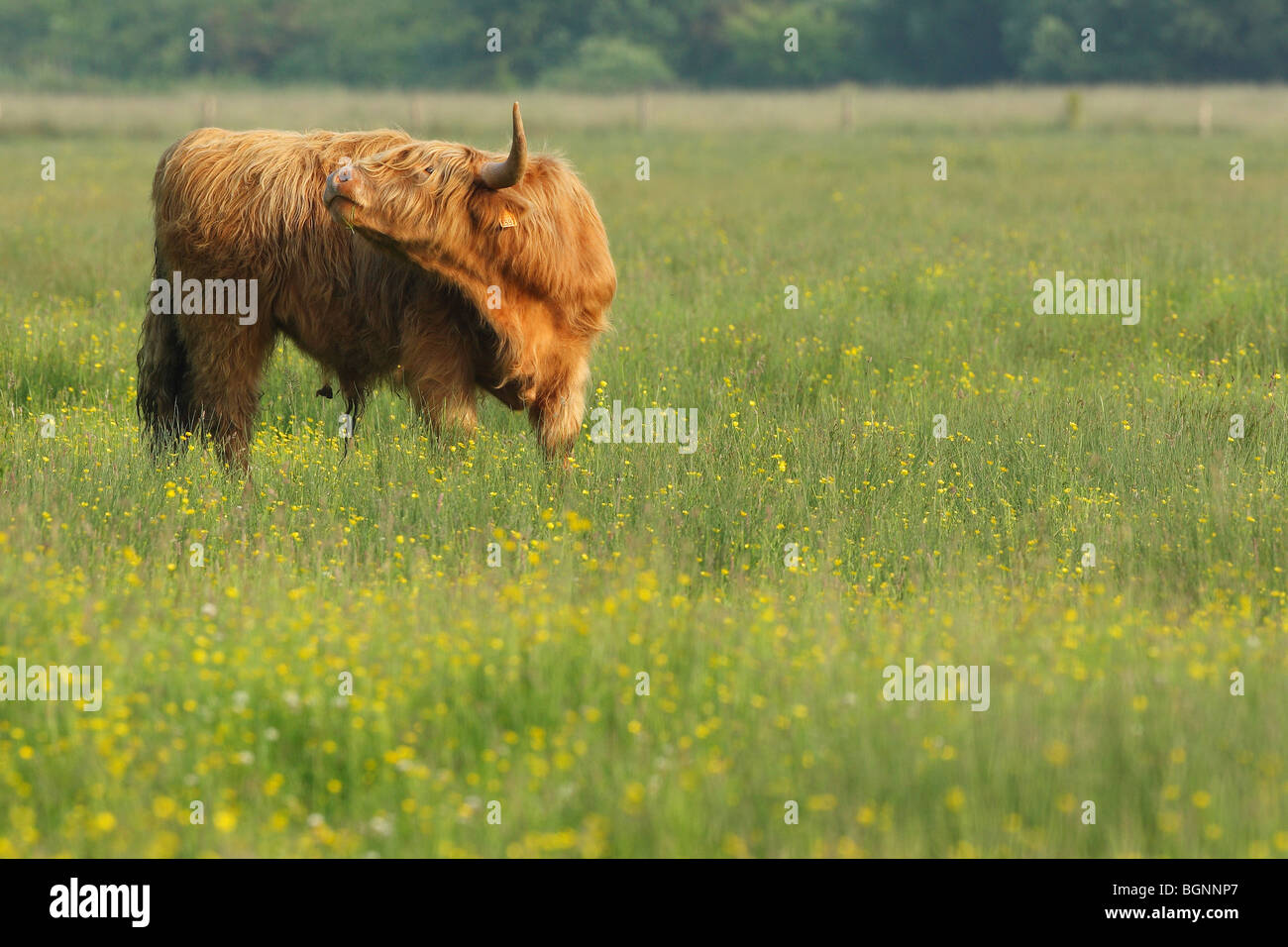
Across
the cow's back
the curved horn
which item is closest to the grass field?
the cow's back

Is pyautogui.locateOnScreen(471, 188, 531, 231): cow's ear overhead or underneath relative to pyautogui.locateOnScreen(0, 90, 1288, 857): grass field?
overhead

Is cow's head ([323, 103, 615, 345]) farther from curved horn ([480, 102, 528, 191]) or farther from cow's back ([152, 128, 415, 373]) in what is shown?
cow's back ([152, 128, 415, 373])

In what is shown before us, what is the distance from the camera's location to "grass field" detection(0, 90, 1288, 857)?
330 centimetres

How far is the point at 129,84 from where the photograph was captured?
51.1m

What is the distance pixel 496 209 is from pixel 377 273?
738 mm

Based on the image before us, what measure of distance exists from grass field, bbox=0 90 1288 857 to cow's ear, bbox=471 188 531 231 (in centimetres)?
100

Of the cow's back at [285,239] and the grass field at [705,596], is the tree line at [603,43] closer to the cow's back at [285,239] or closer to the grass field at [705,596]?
the grass field at [705,596]

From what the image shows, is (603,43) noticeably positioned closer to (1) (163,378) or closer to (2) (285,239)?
(1) (163,378)

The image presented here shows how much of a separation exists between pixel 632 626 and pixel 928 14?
187 feet

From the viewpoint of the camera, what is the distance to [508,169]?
6176mm

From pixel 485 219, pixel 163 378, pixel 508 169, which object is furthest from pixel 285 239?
pixel 508 169

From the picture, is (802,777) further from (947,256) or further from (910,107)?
(910,107)

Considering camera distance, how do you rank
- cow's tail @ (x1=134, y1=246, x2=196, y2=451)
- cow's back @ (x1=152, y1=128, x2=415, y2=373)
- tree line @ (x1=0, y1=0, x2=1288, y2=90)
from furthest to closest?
1. tree line @ (x1=0, y1=0, x2=1288, y2=90)
2. cow's tail @ (x1=134, y1=246, x2=196, y2=451)
3. cow's back @ (x1=152, y1=128, x2=415, y2=373)

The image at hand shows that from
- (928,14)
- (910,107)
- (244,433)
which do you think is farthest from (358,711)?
(928,14)
